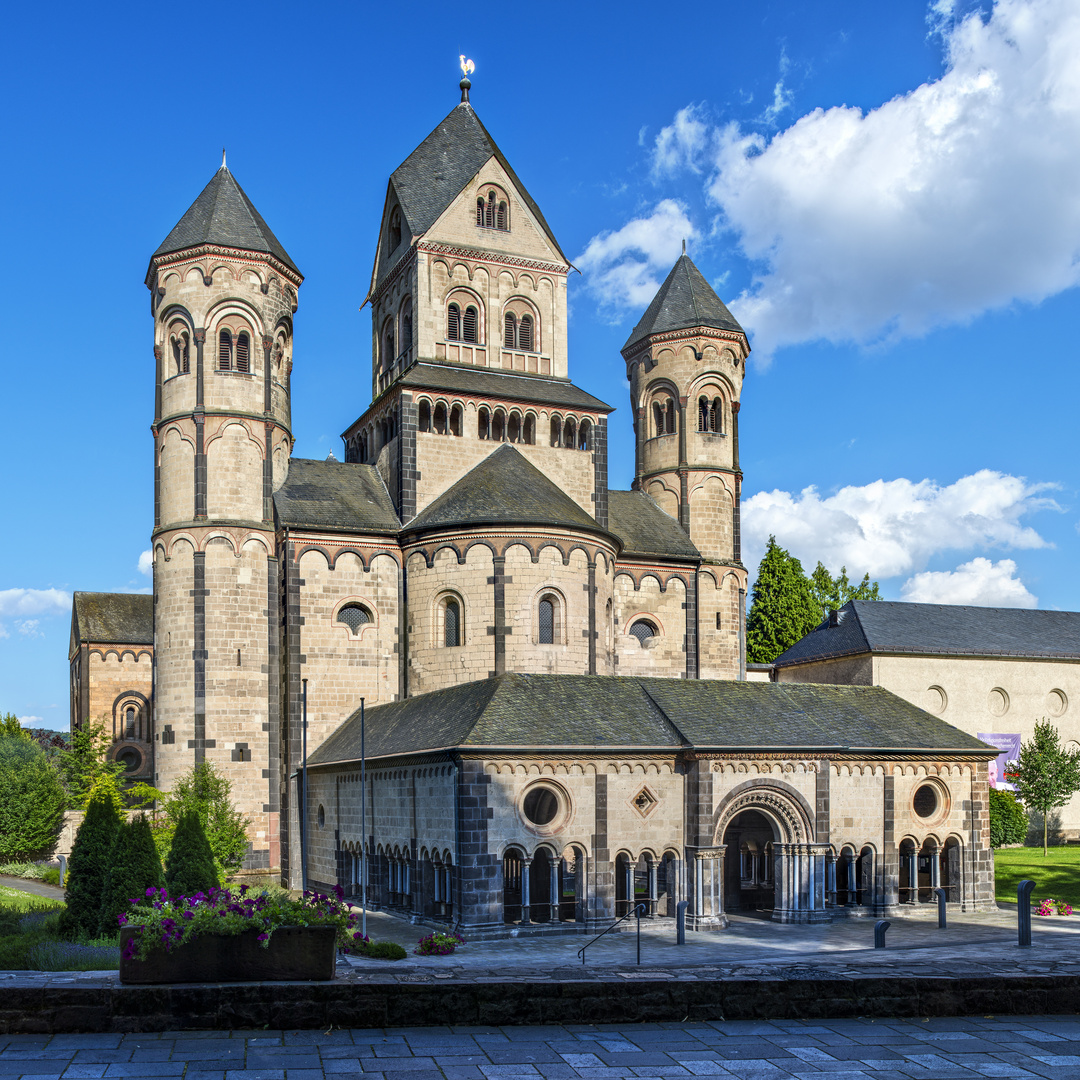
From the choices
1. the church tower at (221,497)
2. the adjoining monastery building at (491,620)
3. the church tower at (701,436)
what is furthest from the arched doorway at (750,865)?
the church tower at (221,497)

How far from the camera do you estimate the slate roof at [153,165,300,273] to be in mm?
42188

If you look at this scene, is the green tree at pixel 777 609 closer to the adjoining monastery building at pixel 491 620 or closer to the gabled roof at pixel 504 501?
the adjoining monastery building at pixel 491 620

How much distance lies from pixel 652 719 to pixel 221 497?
17.7 m

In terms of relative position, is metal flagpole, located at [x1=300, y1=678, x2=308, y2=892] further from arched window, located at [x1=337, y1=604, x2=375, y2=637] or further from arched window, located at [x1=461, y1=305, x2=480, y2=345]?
arched window, located at [x1=461, y1=305, x2=480, y2=345]

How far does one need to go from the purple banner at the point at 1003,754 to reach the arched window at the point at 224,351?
122 feet

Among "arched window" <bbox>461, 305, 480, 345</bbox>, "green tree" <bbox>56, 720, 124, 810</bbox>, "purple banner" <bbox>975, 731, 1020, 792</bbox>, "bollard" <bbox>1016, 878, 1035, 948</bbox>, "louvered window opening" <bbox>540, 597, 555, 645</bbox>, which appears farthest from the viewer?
"purple banner" <bbox>975, 731, 1020, 792</bbox>

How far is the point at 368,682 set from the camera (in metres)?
41.1

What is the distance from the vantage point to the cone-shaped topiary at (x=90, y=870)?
24.4m

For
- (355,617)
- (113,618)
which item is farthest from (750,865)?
(113,618)

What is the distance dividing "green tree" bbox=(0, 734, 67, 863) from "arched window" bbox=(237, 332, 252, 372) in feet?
63.8

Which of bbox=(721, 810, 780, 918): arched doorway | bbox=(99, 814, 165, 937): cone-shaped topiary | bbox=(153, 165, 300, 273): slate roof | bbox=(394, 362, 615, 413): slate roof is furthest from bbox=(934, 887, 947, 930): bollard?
bbox=(153, 165, 300, 273): slate roof

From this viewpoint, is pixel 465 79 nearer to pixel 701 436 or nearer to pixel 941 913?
pixel 701 436

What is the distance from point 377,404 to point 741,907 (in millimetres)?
23053

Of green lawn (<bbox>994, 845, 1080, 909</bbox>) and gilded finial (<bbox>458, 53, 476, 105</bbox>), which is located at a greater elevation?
gilded finial (<bbox>458, 53, 476, 105</bbox>)
